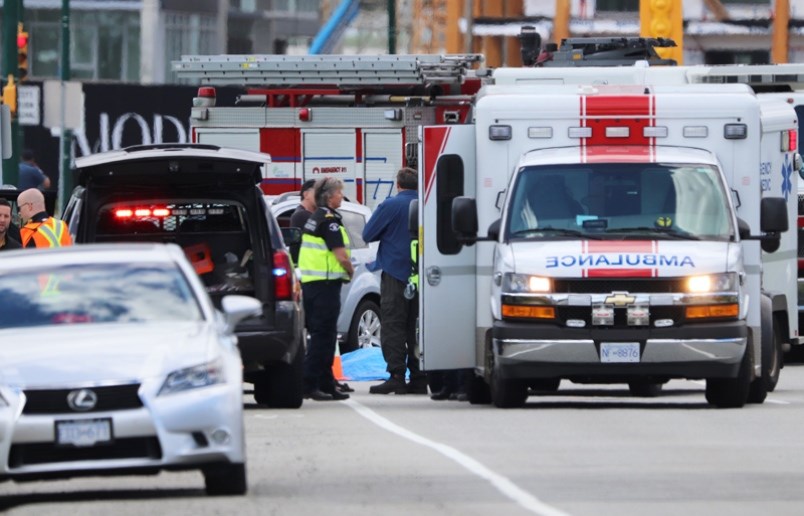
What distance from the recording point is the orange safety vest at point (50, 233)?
16.9 m

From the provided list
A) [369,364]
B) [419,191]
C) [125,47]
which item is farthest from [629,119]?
[125,47]

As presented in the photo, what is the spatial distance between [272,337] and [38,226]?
2.01 metres

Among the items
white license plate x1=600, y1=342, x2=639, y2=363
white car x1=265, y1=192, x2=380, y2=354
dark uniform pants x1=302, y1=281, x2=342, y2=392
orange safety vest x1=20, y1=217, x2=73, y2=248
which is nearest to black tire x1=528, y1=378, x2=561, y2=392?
white license plate x1=600, y1=342, x2=639, y2=363

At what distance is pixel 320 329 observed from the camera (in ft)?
62.7

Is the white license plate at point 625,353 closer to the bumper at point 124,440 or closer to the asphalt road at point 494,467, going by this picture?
the asphalt road at point 494,467

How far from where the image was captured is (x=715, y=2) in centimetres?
5284

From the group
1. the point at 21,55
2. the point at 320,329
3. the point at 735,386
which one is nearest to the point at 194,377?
the point at 735,386

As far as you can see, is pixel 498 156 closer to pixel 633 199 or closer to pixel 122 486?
pixel 633 199

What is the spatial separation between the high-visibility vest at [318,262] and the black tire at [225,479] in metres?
7.48

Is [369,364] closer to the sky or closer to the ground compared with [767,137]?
closer to the ground

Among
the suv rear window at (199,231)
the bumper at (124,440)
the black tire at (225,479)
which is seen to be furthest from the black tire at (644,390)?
the bumper at (124,440)

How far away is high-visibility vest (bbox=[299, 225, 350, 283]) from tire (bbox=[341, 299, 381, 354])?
461cm

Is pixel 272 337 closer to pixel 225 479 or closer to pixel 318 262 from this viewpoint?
pixel 318 262

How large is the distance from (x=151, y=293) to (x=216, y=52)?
5768 centimetres
